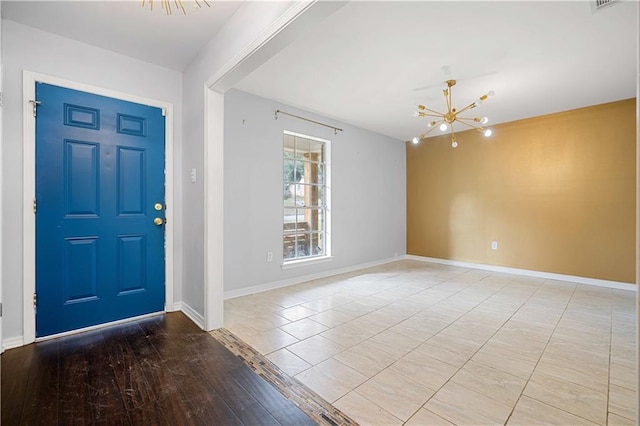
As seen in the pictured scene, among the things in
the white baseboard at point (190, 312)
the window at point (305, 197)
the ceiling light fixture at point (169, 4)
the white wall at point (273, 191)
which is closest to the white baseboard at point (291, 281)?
the white wall at point (273, 191)

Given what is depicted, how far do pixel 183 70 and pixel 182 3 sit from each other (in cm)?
106

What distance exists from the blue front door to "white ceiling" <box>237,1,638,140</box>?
1492mm

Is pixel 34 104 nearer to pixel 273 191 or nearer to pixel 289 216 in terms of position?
pixel 273 191

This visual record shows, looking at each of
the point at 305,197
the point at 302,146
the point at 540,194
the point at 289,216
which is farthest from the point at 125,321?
the point at 540,194

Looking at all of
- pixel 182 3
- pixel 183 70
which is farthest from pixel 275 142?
pixel 182 3

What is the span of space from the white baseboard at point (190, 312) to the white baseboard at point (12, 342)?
45.0 inches

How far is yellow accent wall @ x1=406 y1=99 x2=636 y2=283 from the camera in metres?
4.02

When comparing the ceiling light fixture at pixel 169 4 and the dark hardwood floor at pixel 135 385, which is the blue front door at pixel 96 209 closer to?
the dark hardwood floor at pixel 135 385

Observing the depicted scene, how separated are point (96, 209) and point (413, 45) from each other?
326 cm

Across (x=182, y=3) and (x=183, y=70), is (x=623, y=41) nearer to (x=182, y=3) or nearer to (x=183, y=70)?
(x=182, y=3)

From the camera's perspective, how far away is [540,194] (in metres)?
4.63

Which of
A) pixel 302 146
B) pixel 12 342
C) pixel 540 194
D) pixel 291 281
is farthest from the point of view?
pixel 540 194

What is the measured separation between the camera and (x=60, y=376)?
187 cm

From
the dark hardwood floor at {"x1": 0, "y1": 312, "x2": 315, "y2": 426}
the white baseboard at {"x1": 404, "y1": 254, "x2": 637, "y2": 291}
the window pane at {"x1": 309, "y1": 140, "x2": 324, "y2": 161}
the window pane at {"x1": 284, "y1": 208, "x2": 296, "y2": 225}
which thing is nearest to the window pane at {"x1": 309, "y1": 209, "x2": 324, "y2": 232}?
the window pane at {"x1": 284, "y1": 208, "x2": 296, "y2": 225}
